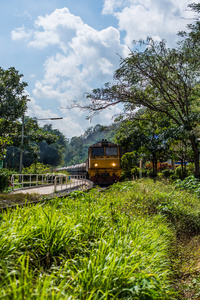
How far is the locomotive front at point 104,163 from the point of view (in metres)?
20.1

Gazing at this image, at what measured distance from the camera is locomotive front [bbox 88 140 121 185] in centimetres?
2008

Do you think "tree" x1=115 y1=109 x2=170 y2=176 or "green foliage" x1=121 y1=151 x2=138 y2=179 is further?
"green foliage" x1=121 y1=151 x2=138 y2=179

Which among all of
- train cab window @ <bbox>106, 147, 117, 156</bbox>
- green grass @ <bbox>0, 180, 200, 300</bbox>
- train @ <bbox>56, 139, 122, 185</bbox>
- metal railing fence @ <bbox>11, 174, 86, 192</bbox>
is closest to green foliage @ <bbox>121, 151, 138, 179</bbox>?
train @ <bbox>56, 139, 122, 185</bbox>

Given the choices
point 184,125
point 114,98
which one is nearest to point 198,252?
point 184,125

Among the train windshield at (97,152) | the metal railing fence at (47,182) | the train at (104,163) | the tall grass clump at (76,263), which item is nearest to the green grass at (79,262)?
the tall grass clump at (76,263)

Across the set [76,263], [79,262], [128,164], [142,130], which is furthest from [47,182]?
[76,263]

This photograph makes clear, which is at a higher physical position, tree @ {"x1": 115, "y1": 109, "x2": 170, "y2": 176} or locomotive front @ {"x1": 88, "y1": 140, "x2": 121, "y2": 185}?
tree @ {"x1": 115, "y1": 109, "x2": 170, "y2": 176}

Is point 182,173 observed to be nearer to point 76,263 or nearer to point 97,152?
point 97,152

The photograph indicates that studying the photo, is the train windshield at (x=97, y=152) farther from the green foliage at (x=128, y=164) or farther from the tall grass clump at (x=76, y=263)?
the tall grass clump at (x=76, y=263)

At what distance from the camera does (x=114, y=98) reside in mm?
13961

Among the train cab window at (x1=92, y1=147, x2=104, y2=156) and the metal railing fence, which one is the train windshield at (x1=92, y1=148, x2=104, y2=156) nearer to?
the train cab window at (x1=92, y1=147, x2=104, y2=156)

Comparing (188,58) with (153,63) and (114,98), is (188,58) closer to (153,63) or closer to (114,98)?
(153,63)

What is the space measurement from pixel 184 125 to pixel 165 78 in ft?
9.33

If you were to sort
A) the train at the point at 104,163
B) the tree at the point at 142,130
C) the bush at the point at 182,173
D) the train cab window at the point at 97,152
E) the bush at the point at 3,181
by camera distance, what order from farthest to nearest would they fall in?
1. the train cab window at the point at 97,152
2. the train at the point at 104,163
3. the bush at the point at 182,173
4. the tree at the point at 142,130
5. the bush at the point at 3,181
